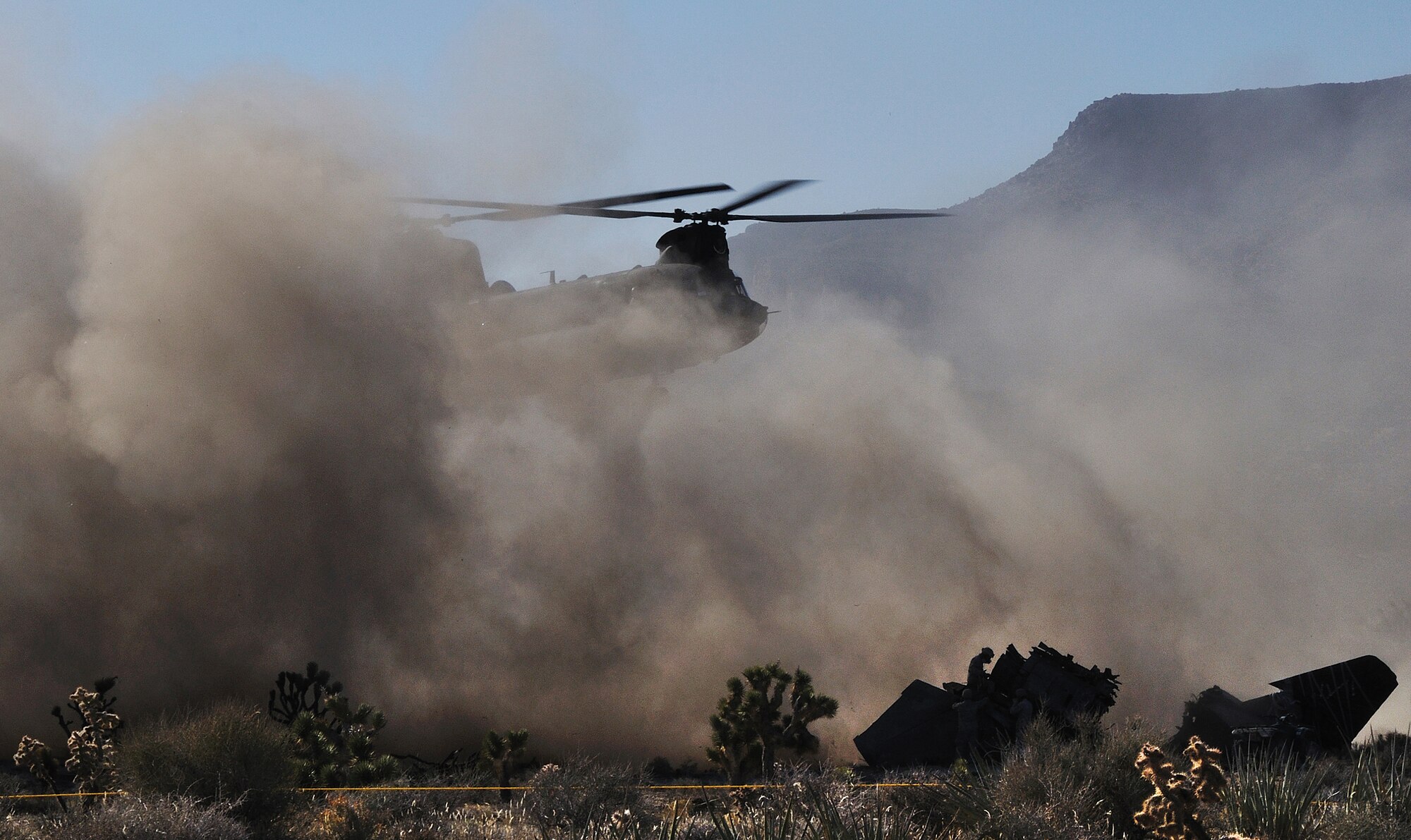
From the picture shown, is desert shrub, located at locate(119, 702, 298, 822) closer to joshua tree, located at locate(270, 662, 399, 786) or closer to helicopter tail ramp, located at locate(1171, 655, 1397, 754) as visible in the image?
joshua tree, located at locate(270, 662, 399, 786)

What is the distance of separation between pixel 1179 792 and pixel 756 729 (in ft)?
34.4

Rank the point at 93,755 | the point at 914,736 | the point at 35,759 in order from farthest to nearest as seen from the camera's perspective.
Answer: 1. the point at 914,736
2. the point at 35,759
3. the point at 93,755

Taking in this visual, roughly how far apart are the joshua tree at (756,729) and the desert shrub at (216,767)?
7768 mm

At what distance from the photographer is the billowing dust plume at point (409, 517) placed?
22016 millimetres

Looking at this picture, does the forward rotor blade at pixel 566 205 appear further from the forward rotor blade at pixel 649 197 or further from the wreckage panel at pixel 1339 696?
the wreckage panel at pixel 1339 696

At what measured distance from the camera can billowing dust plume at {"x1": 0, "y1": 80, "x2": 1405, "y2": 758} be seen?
72.2 ft

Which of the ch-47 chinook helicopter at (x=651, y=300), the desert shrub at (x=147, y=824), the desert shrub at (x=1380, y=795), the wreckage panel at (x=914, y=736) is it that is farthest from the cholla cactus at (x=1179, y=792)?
the ch-47 chinook helicopter at (x=651, y=300)

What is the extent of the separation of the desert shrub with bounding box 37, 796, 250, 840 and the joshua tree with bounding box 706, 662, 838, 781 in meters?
9.15

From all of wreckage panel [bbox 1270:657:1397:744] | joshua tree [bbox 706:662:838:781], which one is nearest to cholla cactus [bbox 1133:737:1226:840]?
joshua tree [bbox 706:662:838:781]

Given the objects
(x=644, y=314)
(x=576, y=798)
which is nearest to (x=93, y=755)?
(x=576, y=798)

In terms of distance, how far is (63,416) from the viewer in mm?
22266

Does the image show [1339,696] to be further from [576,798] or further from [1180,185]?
[1180,185]

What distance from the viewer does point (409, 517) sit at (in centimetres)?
2450

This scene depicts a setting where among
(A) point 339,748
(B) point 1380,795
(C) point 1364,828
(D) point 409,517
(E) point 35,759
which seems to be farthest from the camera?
(D) point 409,517
